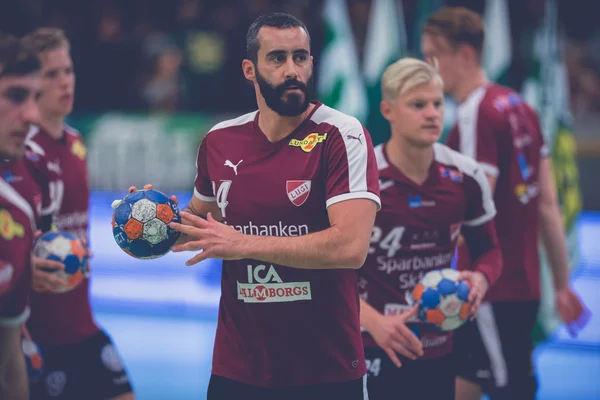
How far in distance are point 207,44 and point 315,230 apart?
1226cm

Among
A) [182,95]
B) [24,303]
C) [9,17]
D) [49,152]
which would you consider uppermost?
[9,17]

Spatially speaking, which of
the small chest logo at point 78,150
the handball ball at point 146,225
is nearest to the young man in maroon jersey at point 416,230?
the handball ball at point 146,225

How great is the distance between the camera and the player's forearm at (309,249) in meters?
3.62

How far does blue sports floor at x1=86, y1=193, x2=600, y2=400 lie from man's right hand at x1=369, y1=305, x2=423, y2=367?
3.17 metres

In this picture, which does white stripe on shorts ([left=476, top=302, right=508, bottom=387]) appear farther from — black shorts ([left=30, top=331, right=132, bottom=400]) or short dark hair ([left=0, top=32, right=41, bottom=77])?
short dark hair ([left=0, top=32, right=41, bottom=77])

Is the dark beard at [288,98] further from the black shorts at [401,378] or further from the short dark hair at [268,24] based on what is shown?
the black shorts at [401,378]

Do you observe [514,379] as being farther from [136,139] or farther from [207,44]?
[207,44]

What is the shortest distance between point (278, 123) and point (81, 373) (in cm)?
217

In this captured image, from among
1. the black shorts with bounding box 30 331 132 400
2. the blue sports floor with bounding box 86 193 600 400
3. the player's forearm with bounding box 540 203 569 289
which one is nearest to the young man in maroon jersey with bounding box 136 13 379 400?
the black shorts with bounding box 30 331 132 400

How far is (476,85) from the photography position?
591 cm

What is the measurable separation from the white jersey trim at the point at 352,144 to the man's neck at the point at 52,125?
2.24 meters

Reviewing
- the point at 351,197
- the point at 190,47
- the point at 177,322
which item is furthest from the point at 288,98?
the point at 190,47

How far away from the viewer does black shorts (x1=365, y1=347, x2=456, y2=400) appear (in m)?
4.76

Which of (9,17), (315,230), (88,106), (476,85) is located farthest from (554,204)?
(9,17)
